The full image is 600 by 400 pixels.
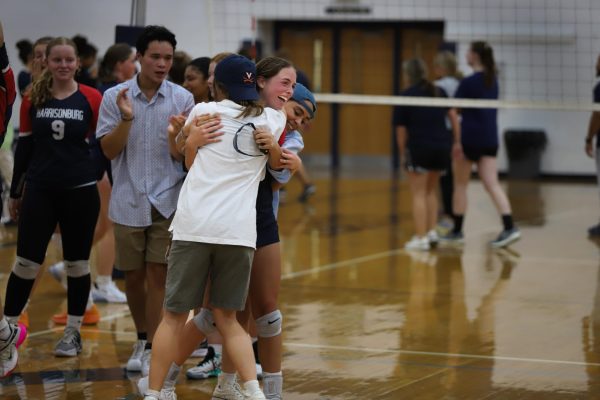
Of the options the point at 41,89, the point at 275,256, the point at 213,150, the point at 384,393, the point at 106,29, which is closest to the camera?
the point at 213,150

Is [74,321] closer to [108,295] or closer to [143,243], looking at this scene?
[143,243]

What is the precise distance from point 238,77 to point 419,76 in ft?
20.4

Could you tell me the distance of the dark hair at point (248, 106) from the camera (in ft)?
16.0

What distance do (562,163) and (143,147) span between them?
15.2m

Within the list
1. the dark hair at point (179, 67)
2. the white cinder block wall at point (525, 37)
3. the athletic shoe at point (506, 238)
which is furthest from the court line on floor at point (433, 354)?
the white cinder block wall at point (525, 37)

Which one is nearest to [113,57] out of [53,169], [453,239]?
[53,169]

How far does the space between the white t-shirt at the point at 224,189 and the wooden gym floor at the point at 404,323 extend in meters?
1.24

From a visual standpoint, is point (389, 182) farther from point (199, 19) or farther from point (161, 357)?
point (161, 357)

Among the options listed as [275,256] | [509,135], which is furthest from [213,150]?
[509,135]

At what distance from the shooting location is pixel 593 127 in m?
11.6

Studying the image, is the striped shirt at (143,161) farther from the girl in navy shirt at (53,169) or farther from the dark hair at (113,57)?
the dark hair at (113,57)

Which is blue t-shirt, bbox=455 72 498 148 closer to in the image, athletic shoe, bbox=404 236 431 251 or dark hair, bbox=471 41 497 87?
dark hair, bbox=471 41 497 87

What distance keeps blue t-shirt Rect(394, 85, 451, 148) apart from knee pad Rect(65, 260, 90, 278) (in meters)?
5.18

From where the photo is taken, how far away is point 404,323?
7.62 metres
